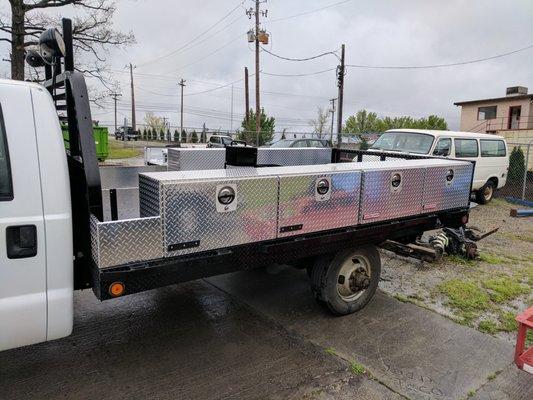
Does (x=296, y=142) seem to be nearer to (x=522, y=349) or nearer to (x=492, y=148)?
(x=492, y=148)

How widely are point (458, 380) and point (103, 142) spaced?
18574mm

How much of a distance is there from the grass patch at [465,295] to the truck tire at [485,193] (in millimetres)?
8018

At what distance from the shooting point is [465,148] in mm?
11609

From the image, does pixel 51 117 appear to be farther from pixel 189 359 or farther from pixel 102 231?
pixel 189 359

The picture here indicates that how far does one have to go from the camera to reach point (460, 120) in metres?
40.6

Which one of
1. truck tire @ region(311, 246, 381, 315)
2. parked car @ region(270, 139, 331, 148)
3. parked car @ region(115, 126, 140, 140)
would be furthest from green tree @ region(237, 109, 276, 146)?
truck tire @ region(311, 246, 381, 315)

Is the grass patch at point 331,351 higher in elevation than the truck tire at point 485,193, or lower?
lower

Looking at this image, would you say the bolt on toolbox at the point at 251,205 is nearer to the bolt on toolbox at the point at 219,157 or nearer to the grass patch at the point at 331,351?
the grass patch at the point at 331,351

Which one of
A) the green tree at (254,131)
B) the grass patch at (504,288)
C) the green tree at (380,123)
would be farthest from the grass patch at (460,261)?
the green tree at (380,123)

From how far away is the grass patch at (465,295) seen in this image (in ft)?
15.1

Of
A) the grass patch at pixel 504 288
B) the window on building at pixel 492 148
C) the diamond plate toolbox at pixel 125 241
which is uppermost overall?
the window on building at pixel 492 148

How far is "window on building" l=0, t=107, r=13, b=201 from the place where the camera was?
2.29 meters

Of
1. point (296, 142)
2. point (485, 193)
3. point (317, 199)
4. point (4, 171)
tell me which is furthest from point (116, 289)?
point (296, 142)

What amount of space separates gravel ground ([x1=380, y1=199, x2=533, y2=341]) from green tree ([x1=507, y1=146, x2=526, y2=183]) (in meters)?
11.3
